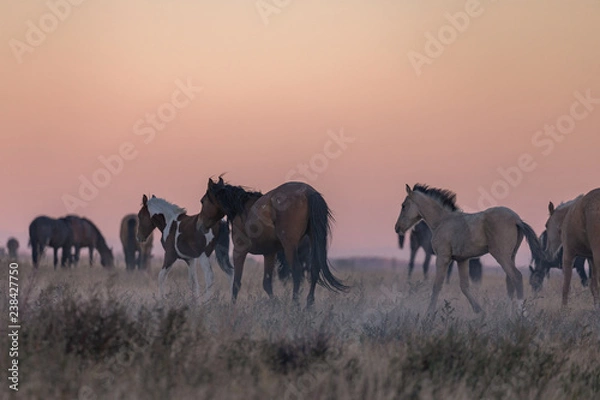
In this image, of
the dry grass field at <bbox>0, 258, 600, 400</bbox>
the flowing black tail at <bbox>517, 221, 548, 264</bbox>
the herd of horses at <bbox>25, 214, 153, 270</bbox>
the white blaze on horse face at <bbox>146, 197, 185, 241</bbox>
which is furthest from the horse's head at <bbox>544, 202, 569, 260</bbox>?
the herd of horses at <bbox>25, 214, 153, 270</bbox>

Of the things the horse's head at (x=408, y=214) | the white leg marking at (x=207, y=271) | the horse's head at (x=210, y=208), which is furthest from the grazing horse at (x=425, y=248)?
the horse's head at (x=210, y=208)

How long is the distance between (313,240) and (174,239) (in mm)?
3149

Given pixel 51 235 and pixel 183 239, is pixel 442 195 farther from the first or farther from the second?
pixel 51 235

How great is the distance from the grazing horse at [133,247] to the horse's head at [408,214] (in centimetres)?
1749

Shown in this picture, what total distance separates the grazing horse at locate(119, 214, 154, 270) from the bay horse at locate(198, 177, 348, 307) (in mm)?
17818

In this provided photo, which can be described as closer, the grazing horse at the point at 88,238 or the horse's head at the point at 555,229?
the horse's head at the point at 555,229

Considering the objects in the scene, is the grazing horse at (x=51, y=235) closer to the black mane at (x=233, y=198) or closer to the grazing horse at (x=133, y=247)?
the grazing horse at (x=133, y=247)

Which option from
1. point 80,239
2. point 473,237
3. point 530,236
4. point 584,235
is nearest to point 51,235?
point 80,239

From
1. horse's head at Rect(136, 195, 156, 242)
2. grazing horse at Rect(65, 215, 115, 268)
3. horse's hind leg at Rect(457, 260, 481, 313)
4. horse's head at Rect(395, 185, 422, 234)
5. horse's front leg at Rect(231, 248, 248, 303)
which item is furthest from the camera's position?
grazing horse at Rect(65, 215, 115, 268)

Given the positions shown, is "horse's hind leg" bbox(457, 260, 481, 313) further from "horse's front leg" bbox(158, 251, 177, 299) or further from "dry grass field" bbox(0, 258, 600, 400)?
"horse's front leg" bbox(158, 251, 177, 299)

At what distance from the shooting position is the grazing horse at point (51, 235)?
32656 mm

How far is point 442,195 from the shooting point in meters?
17.8

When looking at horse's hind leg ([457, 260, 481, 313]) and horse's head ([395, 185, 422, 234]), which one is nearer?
horse's hind leg ([457, 260, 481, 313])

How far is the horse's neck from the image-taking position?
1761cm
